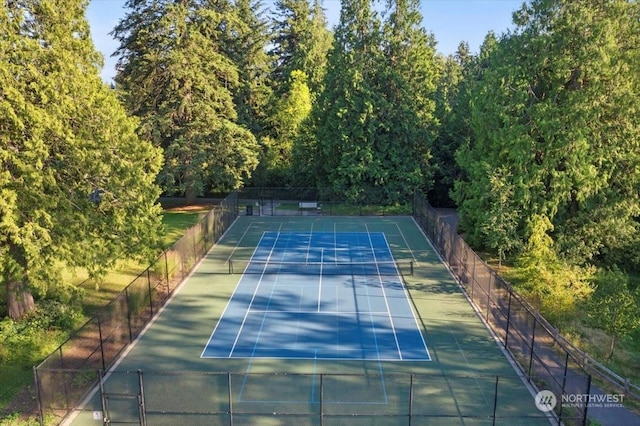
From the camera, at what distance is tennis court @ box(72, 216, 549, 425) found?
1272 centimetres

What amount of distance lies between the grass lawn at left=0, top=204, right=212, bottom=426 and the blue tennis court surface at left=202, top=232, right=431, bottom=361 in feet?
16.6


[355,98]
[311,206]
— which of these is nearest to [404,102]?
[355,98]

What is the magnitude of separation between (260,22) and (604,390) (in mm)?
49089

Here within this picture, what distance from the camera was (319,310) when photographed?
19.8 metres

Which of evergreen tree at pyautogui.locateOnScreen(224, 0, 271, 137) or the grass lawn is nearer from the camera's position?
the grass lawn

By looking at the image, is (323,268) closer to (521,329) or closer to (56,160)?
(521,329)

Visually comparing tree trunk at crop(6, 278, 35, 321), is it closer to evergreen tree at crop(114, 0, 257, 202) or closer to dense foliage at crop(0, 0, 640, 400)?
dense foliage at crop(0, 0, 640, 400)

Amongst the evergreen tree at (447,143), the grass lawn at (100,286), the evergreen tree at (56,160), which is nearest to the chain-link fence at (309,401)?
the grass lawn at (100,286)

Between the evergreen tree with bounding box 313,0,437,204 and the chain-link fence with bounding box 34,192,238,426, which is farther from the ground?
the evergreen tree with bounding box 313,0,437,204

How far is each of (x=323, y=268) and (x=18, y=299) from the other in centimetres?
1310

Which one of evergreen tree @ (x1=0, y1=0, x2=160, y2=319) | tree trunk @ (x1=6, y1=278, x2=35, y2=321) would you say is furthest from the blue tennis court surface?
tree trunk @ (x1=6, y1=278, x2=35, y2=321)

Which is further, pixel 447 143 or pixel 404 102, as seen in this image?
pixel 447 143

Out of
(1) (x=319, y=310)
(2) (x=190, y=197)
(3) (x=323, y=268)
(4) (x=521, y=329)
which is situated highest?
(2) (x=190, y=197)

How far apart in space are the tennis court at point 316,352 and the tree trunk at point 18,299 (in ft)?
13.6
